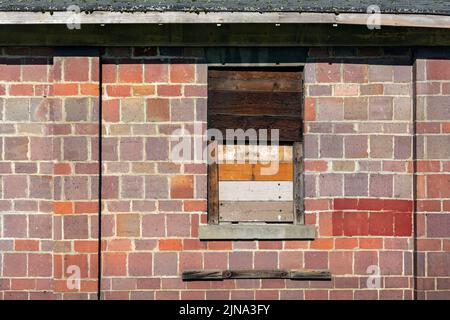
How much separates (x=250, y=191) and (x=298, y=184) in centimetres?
59

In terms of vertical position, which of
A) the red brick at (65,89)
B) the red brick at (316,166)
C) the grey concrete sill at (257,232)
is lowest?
the grey concrete sill at (257,232)

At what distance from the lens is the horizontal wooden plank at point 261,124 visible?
855 centimetres

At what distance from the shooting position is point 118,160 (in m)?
8.45

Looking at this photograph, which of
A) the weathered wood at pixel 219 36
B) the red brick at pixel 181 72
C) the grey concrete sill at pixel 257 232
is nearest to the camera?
the weathered wood at pixel 219 36

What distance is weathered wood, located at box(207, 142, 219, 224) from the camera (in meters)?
8.55

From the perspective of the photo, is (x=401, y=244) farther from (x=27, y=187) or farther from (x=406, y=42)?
(x=27, y=187)

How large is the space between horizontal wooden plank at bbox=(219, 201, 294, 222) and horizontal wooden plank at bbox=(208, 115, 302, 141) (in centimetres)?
80

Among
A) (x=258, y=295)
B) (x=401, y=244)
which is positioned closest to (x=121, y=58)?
(x=258, y=295)

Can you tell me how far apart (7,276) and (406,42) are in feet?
18.0

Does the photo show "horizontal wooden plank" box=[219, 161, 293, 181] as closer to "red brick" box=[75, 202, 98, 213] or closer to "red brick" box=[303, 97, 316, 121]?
"red brick" box=[303, 97, 316, 121]

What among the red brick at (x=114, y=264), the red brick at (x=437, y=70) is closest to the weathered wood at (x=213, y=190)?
the red brick at (x=114, y=264)

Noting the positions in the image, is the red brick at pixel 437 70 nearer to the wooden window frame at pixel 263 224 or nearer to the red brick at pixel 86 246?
the wooden window frame at pixel 263 224

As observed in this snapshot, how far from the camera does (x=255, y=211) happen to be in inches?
337

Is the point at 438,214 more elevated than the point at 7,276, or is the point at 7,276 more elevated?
the point at 438,214
